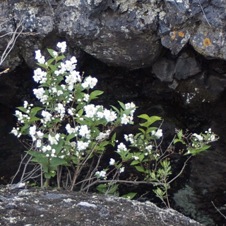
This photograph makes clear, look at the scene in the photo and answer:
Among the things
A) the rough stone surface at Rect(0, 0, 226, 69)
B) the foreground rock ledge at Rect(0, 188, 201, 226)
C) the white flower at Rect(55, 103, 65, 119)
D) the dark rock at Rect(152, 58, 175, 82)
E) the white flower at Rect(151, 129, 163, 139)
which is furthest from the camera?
the dark rock at Rect(152, 58, 175, 82)

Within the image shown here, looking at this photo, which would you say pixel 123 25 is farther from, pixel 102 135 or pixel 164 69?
pixel 102 135

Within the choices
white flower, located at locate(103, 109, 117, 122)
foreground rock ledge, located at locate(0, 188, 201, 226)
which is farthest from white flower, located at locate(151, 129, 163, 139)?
foreground rock ledge, located at locate(0, 188, 201, 226)

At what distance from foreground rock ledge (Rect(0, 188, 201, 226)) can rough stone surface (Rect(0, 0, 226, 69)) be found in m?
1.37

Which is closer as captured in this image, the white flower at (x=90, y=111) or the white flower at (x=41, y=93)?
the white flower at (x=90, y=111)

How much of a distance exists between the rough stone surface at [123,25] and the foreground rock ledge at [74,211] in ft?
4.50

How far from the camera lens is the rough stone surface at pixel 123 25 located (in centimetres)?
358

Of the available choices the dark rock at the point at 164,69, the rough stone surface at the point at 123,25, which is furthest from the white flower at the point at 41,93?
the dark rock at the point at 164,69

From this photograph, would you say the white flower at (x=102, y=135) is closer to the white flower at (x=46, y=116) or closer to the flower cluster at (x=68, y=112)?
the flower cluster at (x=68, y=112)

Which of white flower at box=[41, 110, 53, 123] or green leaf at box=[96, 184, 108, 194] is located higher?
white flower at box=[41, 110, 53, 123]

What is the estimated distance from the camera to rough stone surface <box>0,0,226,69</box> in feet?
11.7

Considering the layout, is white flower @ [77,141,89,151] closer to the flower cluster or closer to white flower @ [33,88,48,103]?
the flower cluster

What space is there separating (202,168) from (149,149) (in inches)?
42.6

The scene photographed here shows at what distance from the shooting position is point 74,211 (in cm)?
232

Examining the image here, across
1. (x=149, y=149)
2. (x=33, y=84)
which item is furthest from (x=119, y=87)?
(x=149, y=149)
